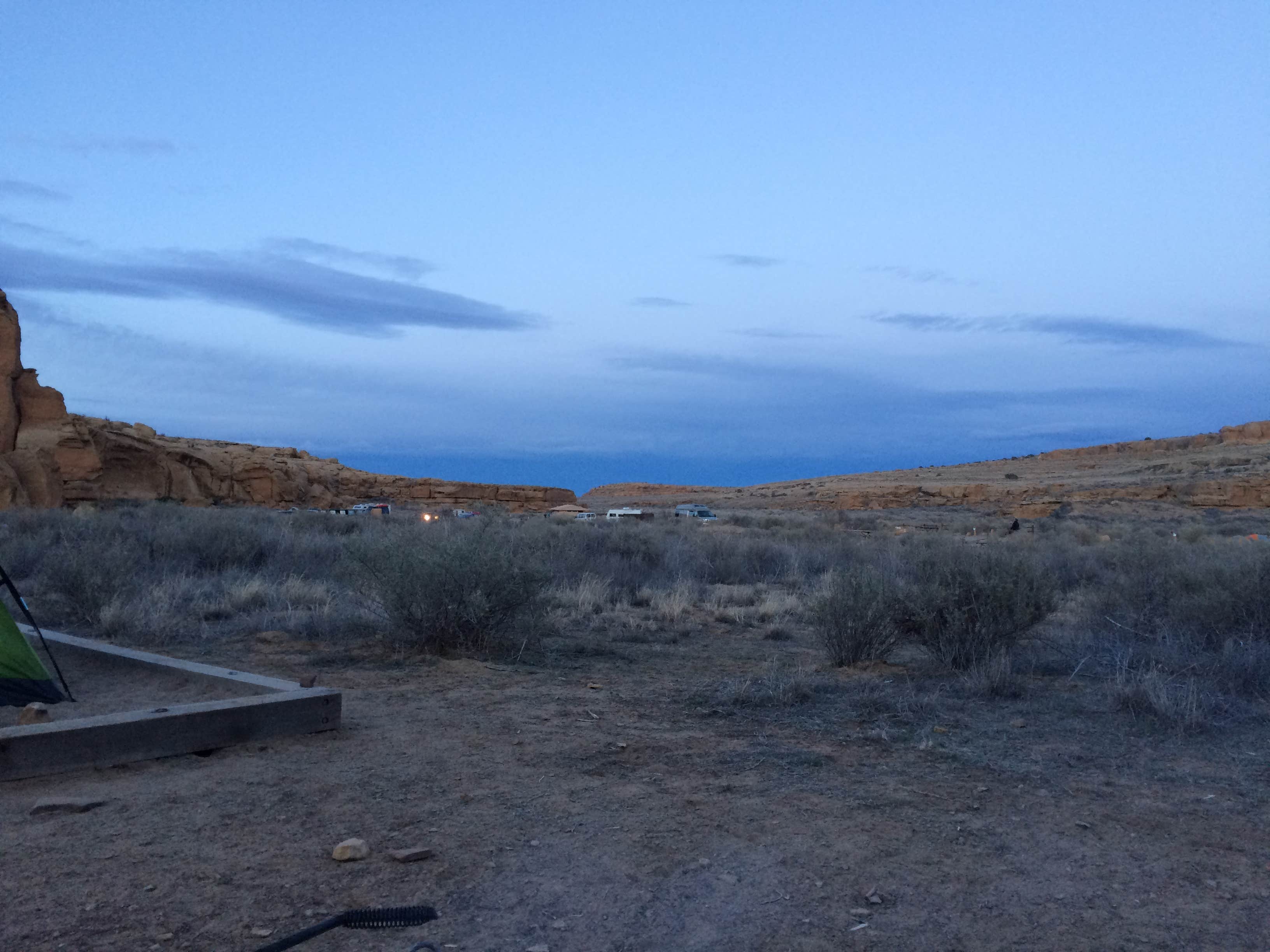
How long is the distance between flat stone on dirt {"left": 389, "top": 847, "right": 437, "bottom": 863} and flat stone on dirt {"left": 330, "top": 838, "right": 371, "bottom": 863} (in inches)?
4.4

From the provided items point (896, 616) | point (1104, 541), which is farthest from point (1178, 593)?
point (1104, 541)

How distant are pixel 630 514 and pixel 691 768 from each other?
105 ft

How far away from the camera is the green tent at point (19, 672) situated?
660 cm

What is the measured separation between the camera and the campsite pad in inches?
276

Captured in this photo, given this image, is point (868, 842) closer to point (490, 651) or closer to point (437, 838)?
point (437, 838)

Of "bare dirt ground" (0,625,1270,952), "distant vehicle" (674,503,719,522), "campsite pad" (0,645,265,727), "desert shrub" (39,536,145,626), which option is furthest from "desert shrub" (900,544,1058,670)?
"distant vehicle" (674,503,719,522)

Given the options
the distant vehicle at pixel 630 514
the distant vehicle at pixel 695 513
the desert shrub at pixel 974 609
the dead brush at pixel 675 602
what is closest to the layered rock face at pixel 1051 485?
the distant vehicle at pixel 695 513

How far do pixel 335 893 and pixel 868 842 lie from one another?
7.61 ft

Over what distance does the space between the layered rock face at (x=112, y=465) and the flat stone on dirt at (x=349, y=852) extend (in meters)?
30.4

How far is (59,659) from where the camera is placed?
28.6 feet

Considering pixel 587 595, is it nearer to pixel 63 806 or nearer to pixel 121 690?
pixel 121 690

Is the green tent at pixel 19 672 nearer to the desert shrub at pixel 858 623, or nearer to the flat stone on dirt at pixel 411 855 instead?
the flat stone on dirt at pixel 411 855

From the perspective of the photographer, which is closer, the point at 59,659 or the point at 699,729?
the point at 699,729

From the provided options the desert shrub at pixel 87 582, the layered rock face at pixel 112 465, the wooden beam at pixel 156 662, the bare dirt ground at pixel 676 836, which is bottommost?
the bare dirt ground at pixel 676 836
